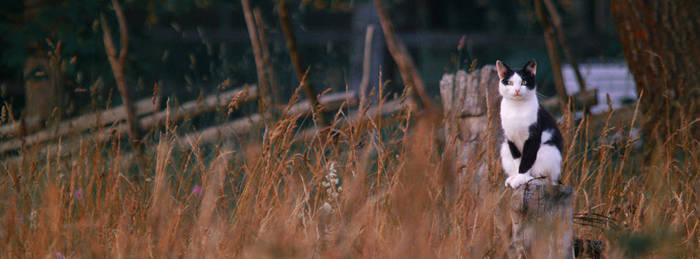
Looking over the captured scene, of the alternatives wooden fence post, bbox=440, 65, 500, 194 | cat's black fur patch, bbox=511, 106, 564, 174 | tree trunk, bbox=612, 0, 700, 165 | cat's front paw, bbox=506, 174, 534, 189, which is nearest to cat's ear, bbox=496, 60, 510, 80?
cat's black fur patch, bbox=511, 106, 564, 174

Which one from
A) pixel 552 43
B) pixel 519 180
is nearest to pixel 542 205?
pixel 519 180

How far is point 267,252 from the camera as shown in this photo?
97cm

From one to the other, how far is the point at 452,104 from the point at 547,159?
115 centimetres

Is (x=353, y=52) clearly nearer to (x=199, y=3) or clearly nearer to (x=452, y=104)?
(x=199, y=3)

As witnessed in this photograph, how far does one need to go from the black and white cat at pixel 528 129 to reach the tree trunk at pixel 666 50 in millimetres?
2014

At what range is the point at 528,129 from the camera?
1920mm

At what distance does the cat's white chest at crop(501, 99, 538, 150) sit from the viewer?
1.93 metres

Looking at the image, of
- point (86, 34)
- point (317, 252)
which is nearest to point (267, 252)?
point (317, 252)

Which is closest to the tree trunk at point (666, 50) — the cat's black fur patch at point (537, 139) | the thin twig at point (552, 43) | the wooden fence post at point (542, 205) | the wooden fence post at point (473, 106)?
the thin twig at point (552, 43)

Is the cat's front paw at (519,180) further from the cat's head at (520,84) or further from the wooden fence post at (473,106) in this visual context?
the wooden fence post at (473,106)

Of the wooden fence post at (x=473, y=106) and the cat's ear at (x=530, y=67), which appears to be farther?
the wooden fence post at (x=473, y=106)

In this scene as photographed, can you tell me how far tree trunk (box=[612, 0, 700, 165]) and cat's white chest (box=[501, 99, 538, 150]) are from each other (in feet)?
6.79

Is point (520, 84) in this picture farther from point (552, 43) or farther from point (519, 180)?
point (552, 43)

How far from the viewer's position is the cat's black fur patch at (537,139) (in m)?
1.93
